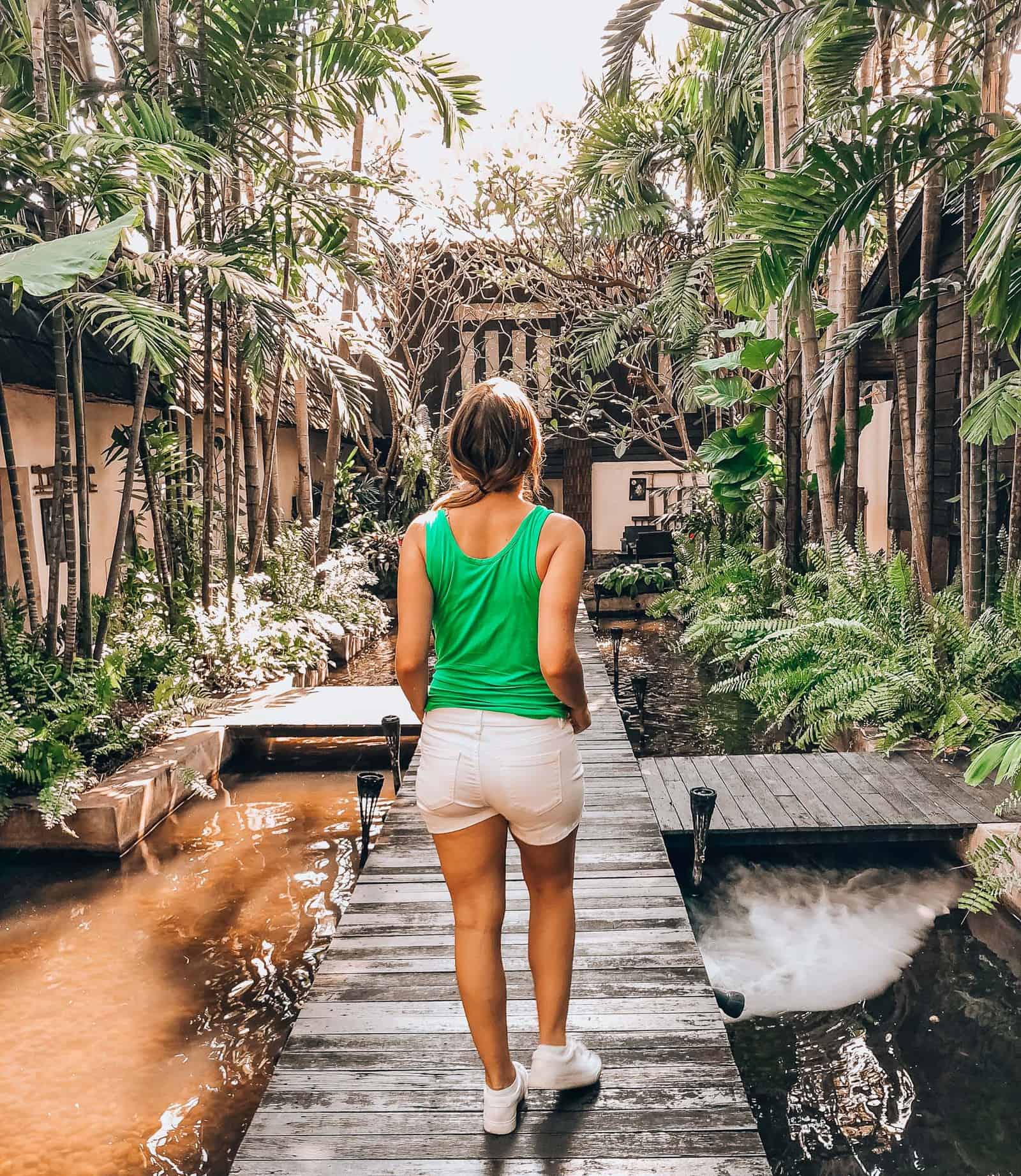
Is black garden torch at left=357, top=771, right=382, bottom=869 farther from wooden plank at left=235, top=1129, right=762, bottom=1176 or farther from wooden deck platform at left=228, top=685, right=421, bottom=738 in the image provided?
wooden plank at left=235, top=1129, right=762, bottom=1176

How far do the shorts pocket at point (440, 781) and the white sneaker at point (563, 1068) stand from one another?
80 centimetres

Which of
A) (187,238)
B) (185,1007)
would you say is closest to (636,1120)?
(185,1007)

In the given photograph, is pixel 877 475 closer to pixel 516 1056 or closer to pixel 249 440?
pixel 249 440

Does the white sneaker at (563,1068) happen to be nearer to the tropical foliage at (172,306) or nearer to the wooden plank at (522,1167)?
the wooden plank at (522,1167)

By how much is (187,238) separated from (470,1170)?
24.5 ft

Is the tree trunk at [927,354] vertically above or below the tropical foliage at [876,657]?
above

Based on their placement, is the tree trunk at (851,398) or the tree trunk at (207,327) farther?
the tree trunk at (851,398)

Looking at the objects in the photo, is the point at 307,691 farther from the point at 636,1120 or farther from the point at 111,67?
the point at 636,1120

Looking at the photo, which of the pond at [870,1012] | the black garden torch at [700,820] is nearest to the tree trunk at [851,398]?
the pond at [870,1012]

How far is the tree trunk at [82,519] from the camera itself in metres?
6.11

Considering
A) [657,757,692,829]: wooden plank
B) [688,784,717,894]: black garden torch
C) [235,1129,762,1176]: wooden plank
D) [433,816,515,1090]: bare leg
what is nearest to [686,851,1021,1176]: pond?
[688,784,717,894]: black garden torch

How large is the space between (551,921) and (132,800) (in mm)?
4256

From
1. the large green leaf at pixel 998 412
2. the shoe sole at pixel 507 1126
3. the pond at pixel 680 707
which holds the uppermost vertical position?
the large green leaf at pixel 998 412

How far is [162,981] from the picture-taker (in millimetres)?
4312
